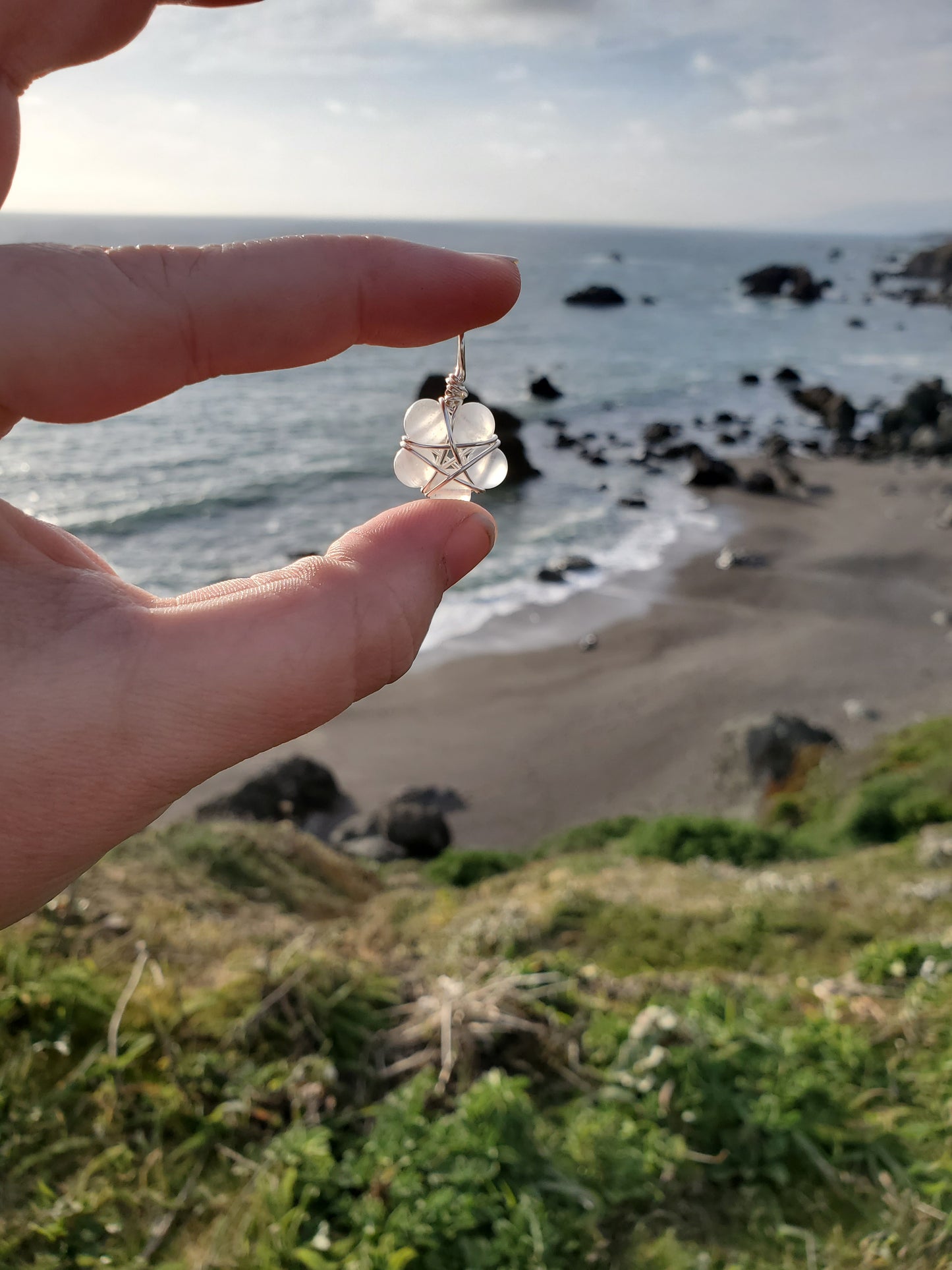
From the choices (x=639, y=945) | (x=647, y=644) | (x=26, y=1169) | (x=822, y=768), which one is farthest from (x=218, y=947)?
(x=647, y=644)

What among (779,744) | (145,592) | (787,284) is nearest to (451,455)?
(145,592)

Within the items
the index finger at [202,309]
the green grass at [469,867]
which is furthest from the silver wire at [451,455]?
the green grass at [469,867]

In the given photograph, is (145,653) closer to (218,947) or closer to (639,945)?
(218,947)

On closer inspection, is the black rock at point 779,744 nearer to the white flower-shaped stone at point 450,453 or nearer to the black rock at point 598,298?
the white flower-shaped stone at point 450,453

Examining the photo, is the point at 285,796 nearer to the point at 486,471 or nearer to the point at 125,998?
A: the point at 125,998

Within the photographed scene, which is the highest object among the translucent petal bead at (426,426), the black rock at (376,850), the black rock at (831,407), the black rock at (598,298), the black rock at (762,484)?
the black rock at (598,298)

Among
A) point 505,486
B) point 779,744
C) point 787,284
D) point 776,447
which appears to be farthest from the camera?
point 787,284

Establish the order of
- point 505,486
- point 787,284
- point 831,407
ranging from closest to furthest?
point 505,486
point 831,407
point 787,284

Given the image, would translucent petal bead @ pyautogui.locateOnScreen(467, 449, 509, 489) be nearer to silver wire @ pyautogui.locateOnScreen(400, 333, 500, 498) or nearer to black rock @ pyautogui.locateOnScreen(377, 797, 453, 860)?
silver wire @ pyautogui.locateOnScreen(400, 333, 500, 498)
